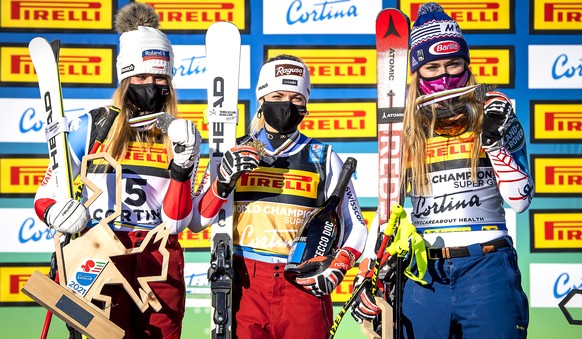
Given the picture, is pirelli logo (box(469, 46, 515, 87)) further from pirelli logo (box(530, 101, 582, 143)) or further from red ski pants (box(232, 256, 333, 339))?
red ski pants (box(232, 256, 333, 339))

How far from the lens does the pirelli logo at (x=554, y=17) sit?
17.5 feet

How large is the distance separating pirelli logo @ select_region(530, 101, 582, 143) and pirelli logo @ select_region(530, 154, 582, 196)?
130 mm

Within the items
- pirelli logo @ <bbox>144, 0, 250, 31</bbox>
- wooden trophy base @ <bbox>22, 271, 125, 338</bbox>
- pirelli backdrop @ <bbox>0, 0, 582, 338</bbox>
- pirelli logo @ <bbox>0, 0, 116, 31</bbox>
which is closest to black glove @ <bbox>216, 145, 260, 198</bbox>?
wooden trophy base @ <bbox>22, 271, 125, 338</bbox>

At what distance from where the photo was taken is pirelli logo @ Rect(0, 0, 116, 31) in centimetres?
521

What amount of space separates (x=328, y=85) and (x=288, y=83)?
176cm

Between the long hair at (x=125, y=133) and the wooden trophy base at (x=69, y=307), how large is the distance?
633mm

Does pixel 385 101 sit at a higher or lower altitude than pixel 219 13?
lower

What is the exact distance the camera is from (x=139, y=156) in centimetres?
350

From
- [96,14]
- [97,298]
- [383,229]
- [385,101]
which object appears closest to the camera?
[97,298]

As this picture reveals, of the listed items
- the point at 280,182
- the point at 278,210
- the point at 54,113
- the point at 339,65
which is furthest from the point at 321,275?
the point at 339,65

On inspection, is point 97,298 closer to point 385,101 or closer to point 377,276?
point 377,276

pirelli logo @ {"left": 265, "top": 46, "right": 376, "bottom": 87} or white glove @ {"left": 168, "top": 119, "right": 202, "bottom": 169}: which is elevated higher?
pirelli logo @ {"left": 265, "top": 46, "right": 376, "bottom": 87}

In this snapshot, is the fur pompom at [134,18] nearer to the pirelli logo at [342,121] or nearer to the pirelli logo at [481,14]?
the pirelli logo at [342,121]

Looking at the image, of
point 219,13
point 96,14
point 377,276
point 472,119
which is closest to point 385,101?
point 472,119
